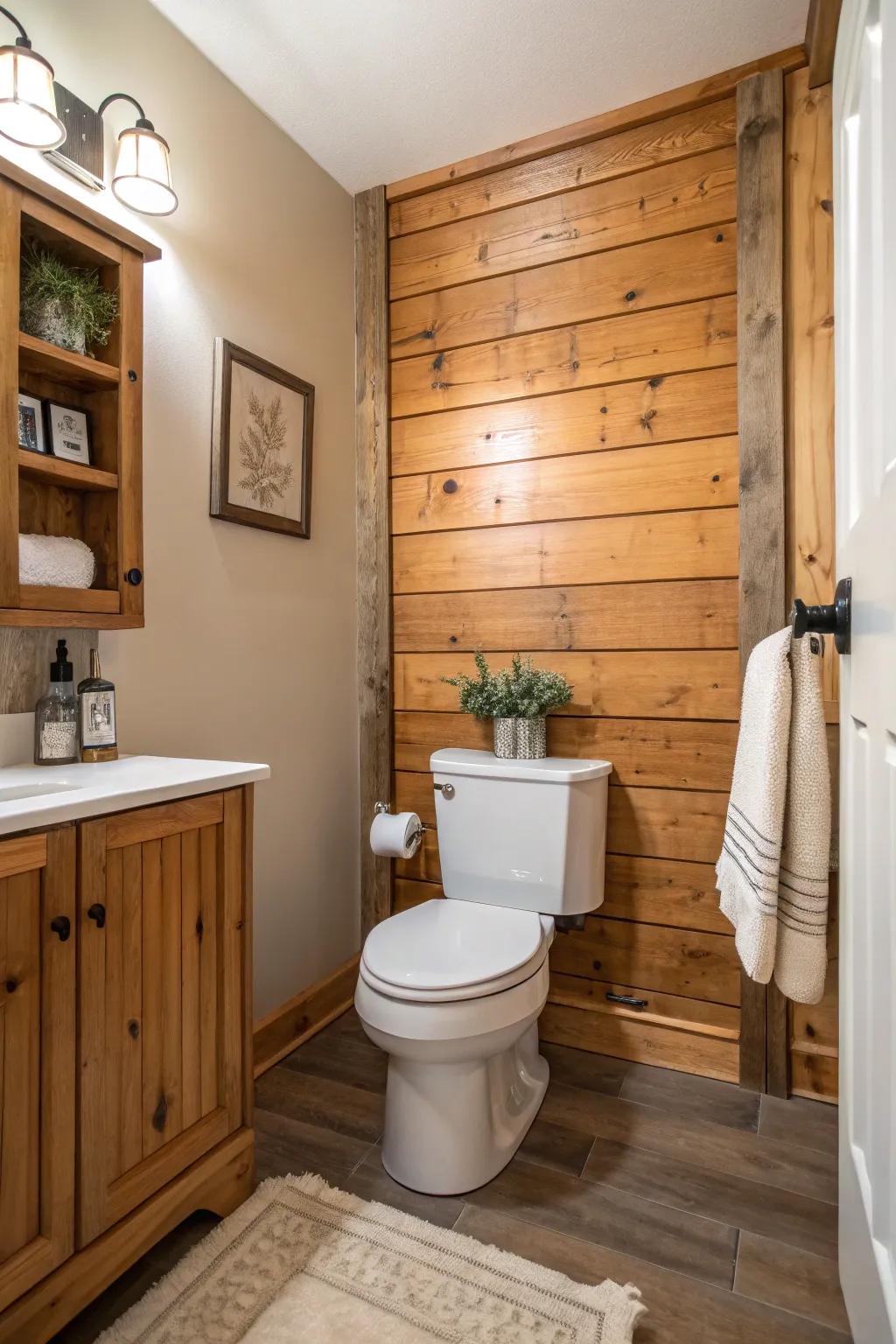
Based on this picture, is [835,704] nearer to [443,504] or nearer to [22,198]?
[443,504]

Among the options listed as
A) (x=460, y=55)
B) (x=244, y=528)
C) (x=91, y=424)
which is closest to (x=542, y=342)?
(x=460, y=55)

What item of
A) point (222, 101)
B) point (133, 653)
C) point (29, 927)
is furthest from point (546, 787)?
point (222, 101)

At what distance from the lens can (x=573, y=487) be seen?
2.04 meters

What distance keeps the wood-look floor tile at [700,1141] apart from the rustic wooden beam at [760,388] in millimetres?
219

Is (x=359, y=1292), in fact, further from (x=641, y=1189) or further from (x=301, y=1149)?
(x=641, y=1189)

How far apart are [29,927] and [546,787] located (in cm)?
116

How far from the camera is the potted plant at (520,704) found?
1959mm

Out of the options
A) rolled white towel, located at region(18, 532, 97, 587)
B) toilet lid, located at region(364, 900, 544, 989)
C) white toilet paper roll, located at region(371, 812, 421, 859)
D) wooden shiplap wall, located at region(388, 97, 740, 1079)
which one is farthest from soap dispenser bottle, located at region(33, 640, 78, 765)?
wooden shiplap wall, located at region(388, 97, 740, 1079)

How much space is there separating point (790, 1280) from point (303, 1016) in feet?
4.11

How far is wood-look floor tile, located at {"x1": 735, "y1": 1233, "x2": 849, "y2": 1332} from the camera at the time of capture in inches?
47.1

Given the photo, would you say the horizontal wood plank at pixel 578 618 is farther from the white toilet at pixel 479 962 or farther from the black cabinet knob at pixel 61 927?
the black cabinet knob at pixel 61 927

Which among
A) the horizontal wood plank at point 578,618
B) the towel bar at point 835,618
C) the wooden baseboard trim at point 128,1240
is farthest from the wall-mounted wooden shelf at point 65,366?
the wooden baseboard trim at point 128,1240

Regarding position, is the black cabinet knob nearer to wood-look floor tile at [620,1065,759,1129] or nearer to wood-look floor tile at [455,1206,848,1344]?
wood-look floor tile at [455,1206,848,1344]

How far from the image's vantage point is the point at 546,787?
181 cm
